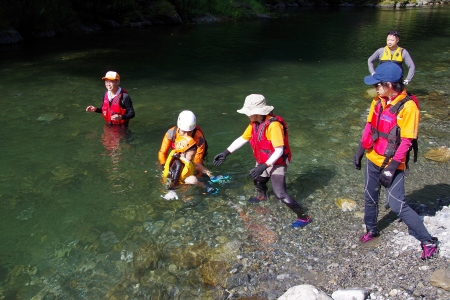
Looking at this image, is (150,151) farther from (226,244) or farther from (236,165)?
(226,244)

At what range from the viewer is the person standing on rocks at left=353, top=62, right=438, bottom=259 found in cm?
441

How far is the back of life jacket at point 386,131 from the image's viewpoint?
4477 mm

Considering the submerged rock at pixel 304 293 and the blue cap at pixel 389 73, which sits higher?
the blue cap at pixel 389 73

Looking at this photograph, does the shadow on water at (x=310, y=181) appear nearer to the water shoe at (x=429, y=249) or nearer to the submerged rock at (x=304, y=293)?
the water shoe at (x=429, y=249)

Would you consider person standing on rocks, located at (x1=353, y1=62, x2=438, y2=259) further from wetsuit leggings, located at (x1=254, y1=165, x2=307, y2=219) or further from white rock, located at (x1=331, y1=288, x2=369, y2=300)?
wetsuit leggings, located at (x1=254, y1=165, x2=307, y2=219)

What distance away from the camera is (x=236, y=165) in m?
8.00

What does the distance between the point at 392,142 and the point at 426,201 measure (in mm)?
2318

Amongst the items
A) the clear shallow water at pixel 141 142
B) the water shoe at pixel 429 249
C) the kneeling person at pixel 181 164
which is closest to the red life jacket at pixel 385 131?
the water shoe at pixel 429 249

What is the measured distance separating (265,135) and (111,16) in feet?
83.8

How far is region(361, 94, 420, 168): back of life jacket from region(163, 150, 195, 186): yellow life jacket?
2.89 meters

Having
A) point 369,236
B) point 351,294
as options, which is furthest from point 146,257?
point 369,236

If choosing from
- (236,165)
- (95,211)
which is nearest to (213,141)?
(236,165)

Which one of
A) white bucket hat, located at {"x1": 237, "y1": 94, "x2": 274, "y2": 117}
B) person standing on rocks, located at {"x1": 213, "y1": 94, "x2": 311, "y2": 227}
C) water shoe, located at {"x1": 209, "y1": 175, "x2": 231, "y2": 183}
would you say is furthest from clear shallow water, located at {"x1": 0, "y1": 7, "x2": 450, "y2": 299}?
white bucket hat, located at {"x1": 237, "y1": 94, "x2": 274, "y2": 117}

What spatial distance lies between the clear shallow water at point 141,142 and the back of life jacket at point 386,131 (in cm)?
194
